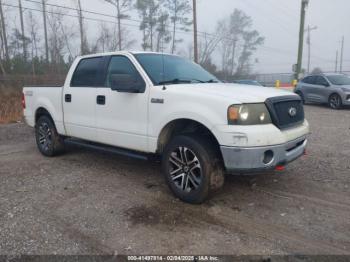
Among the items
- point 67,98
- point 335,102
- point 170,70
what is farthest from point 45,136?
point 335,102

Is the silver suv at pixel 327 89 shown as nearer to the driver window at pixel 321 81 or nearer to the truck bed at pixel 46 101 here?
the driver window at pixel 321 81

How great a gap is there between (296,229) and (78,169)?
12.1 feet

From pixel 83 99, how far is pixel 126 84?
131 cm

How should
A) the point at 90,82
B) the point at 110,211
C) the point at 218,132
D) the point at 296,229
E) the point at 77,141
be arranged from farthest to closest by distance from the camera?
the point at 77,141, the point at 90,82, the point at 110,211, the point at 218,132, the point at 296,229

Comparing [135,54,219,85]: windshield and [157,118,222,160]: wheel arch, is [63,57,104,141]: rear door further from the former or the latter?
[157,118,222,160]: wheel arch

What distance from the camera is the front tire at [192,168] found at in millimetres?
3801

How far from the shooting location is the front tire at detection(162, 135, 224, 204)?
3.80 m

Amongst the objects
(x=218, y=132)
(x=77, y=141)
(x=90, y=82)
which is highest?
(x=90, y=82)

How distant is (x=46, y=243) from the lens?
3207 millimetres

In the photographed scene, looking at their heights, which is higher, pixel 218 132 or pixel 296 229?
pixel 218 132

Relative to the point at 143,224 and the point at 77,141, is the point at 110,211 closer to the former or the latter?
the point at 143,224

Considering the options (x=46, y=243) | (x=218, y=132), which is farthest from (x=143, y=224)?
(x=218, y=132)

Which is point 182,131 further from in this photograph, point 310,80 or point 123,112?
point 310,80

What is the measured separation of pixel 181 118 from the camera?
13.2 feet
